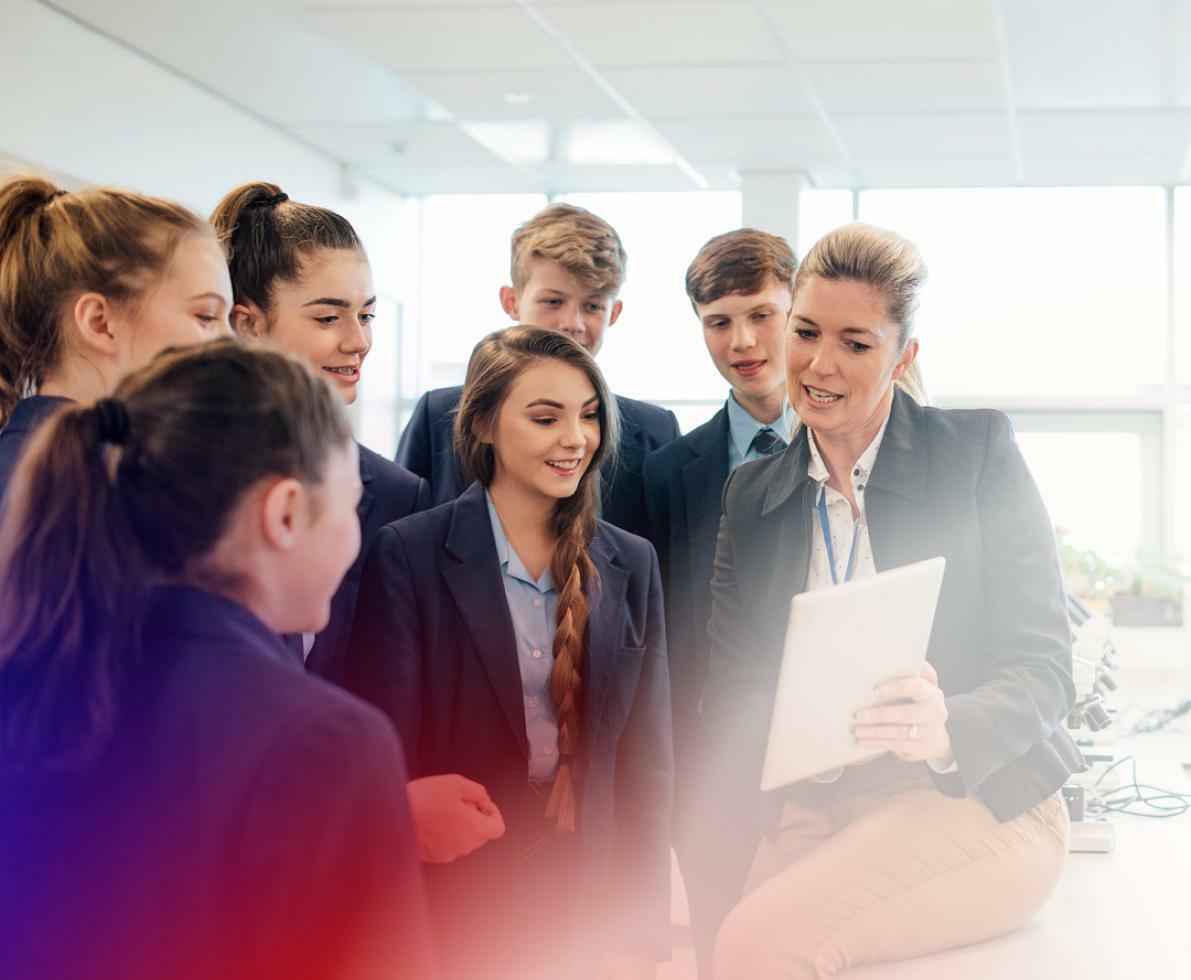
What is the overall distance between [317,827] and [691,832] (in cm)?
156

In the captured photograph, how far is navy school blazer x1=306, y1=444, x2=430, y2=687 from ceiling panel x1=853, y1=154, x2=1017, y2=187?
5841 mm

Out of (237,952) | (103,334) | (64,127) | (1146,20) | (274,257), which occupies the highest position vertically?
(1146,20)

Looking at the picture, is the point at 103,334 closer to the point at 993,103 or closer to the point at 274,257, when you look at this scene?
the point at 274,257

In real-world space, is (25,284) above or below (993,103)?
below

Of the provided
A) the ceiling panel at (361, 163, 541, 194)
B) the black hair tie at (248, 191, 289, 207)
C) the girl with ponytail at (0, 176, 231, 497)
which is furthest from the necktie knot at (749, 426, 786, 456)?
the ceiling panel at (361, 163, 541, 194)

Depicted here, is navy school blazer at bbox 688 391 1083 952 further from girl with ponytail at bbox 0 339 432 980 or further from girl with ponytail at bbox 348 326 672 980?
girl with ponytail at bbox 0 339 432 980

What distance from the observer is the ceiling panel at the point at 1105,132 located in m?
6.45

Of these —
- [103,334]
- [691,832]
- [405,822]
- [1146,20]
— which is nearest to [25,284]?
[103,334]

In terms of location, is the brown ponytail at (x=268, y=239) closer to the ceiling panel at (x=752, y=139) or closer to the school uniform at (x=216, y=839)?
the school uniform at (x=216, y=839)

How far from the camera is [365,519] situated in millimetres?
2152

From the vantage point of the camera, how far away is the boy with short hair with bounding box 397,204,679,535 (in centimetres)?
268

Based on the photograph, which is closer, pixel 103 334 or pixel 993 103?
pixel 103 334

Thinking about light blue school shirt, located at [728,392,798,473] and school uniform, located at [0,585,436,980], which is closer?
school uniform, located at [0,585,436,980]

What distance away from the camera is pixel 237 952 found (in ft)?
3.07
